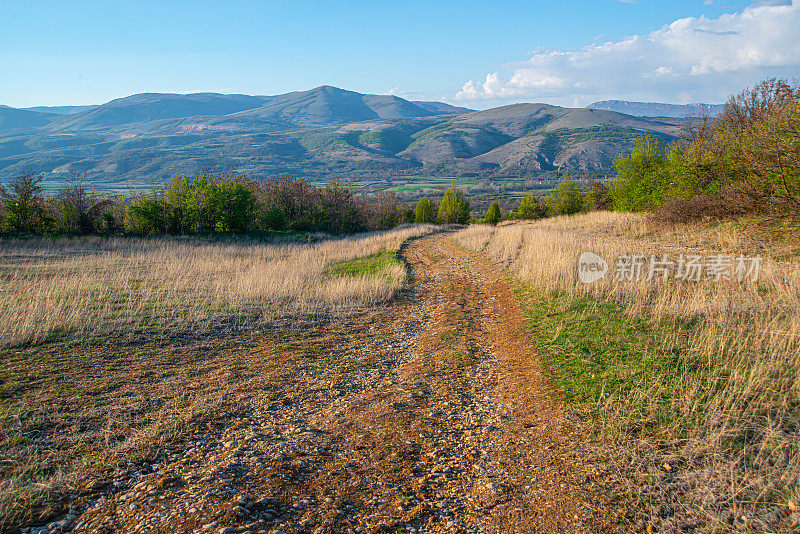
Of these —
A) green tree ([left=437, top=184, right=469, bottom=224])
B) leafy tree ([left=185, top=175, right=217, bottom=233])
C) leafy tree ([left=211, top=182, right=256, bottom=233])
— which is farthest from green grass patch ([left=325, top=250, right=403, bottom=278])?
green tree ([left=437, top=184, right=469, bottom=224])

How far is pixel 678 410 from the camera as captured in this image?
189 inches

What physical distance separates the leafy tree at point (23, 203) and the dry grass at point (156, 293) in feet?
20.4

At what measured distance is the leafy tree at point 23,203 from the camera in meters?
25.0

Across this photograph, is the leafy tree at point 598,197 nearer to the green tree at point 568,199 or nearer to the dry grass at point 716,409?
the green tree at point 568,199

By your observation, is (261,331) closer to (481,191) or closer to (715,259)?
(715,259)

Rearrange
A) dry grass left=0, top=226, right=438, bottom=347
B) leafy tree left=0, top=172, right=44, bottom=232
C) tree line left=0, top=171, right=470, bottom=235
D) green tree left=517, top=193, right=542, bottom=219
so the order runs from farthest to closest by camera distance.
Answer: green tree left=517, top=193, right=542, bottom=219 → tree line left=0, top=171, right=470, bottom=235 → leafy tree left=0, top=172, right=44, bottom=232 → dry grass left=0, top=226, right=438, bottom=347

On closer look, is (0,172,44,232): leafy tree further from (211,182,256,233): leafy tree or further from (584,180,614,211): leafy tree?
(584,180,614,211): leafy tree

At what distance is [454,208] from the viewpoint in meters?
62.5

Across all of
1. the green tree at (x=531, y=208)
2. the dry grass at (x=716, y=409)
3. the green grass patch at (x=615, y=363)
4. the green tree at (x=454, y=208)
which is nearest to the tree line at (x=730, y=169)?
the dry grass at (x=716, y=409)

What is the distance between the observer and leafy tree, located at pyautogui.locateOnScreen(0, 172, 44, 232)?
25047 millimetres

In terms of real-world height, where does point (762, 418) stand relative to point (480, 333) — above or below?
above

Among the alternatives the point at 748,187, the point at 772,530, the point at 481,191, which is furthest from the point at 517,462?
the point at 481,191

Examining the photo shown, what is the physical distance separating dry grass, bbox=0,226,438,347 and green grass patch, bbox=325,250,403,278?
1.25ft

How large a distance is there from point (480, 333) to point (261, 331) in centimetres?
504
